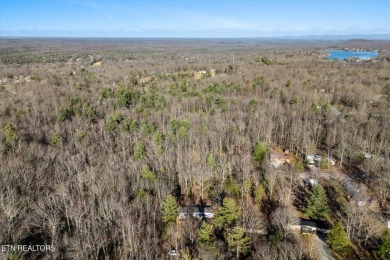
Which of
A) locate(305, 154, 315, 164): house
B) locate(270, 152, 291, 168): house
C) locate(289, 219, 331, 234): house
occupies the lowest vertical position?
locate(289, 219, 331, 234): house

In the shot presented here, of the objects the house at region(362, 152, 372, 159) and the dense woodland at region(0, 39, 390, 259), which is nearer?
the dense woodland at region(0, 39, 390, 259)

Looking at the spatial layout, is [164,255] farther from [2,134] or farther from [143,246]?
[2,134]

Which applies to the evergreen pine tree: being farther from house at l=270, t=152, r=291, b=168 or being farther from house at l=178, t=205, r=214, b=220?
house at l=270, t=152, r=291, b=168

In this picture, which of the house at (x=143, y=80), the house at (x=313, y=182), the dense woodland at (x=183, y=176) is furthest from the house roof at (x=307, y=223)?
the house at (x=143, y=80)

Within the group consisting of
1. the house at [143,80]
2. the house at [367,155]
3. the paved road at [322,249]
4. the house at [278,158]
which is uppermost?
the house at [143,80]

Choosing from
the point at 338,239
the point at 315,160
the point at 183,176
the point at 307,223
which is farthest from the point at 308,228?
the point at 315,160

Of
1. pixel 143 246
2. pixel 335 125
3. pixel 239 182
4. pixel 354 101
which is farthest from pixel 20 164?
pixel 354 101

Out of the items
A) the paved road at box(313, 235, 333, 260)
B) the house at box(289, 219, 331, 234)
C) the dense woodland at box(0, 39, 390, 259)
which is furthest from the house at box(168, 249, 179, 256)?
the paved road at box(313, 235, 333, 260)

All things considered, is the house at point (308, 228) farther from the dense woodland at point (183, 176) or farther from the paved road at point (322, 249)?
the dense woodland at point (183, 176)
